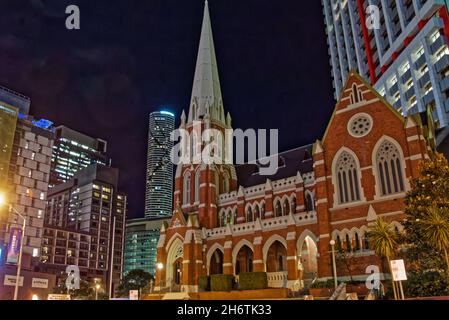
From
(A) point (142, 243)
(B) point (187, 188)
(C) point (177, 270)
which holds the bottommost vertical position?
(C) point (177, 270)

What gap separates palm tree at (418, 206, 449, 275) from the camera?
2356 centimetres

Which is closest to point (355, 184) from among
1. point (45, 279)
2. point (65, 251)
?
point (45, 279)

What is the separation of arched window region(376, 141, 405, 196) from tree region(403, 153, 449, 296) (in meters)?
8.89

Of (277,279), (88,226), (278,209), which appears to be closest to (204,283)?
(277,279)

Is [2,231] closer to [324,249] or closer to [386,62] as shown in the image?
[324,249]

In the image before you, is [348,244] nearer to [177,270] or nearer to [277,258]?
[277,258]

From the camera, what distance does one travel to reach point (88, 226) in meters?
138

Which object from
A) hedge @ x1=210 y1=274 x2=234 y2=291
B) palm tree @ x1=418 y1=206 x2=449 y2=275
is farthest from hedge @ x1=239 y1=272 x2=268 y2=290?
palm tree @ x1=418 y1=206 x2=449 y2=275

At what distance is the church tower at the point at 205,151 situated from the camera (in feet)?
180

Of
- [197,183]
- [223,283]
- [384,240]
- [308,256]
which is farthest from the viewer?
[197,183]

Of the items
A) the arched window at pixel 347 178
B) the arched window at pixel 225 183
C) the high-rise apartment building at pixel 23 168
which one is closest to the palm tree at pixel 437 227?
the arched window at pixel 347 178

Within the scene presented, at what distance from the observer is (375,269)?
33.6m

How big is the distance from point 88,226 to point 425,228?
12895 cm

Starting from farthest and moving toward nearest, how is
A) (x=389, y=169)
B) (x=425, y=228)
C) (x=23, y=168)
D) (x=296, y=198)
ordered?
(x=23, y=168) → (x=296, y=198) → (x=389, y=169) → (x=425, y=228)
